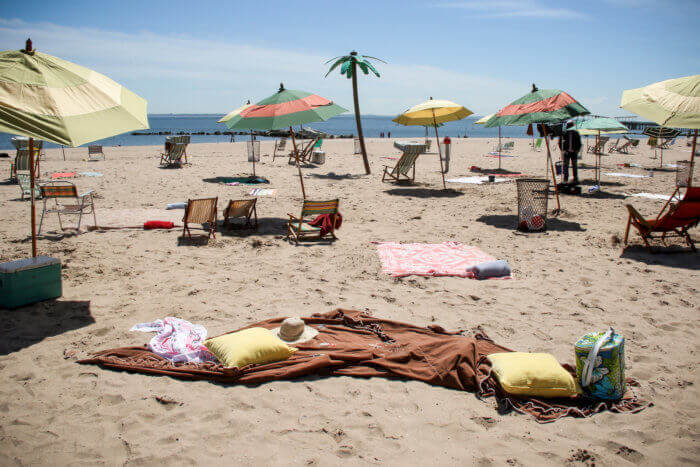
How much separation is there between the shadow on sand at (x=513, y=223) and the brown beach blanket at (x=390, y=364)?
4.51 m

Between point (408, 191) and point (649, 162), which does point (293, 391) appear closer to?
point (408, 191)

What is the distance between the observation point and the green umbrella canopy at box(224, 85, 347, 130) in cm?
728

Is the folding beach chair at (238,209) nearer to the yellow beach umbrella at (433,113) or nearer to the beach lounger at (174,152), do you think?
the yellow beach umbrella at (433,113)

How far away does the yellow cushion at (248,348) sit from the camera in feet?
10.9

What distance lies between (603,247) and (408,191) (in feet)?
18.2

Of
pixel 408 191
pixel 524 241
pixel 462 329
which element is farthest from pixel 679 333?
pixel 408 191

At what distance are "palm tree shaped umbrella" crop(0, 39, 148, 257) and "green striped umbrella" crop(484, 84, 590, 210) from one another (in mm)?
6268

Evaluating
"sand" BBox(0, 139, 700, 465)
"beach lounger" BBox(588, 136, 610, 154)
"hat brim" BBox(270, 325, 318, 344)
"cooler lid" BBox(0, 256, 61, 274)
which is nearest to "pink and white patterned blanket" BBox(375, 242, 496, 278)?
"sand" BBox(0, 139, 700, 465)

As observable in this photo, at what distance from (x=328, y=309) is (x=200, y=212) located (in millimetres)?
3277

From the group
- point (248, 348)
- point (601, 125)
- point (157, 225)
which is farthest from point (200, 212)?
point (601, 125)

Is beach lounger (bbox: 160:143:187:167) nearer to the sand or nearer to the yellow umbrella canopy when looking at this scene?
the sand

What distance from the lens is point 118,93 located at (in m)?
4.26

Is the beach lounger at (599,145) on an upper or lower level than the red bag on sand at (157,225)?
upper

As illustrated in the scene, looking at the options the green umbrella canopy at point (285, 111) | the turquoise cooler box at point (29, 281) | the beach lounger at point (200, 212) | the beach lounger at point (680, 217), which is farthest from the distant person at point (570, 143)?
the turquoise cooler box at point (29, 281)
